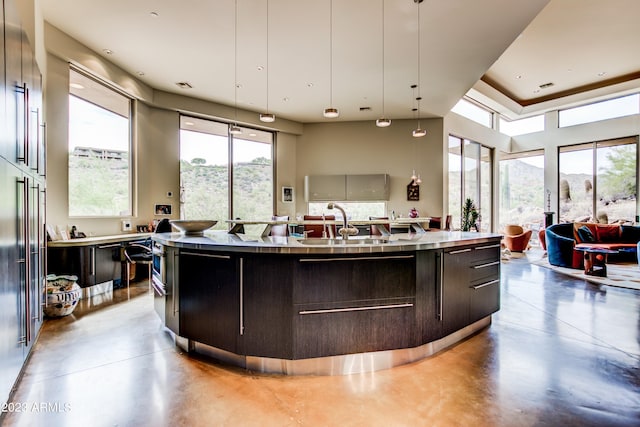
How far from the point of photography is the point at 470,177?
1006cm

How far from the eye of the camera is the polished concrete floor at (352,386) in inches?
69.9

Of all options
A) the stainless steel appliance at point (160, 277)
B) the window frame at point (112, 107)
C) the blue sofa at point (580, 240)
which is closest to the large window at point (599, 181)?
the blue sofa at point (580, 240)

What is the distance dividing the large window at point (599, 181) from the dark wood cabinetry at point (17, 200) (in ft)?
40.0

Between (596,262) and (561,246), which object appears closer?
(596,262)

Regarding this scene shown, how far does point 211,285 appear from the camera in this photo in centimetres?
235

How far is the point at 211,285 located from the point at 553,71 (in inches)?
374

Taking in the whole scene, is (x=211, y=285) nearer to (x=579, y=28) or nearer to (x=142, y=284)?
(x=142, y=284)

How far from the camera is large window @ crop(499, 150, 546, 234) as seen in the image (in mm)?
10711

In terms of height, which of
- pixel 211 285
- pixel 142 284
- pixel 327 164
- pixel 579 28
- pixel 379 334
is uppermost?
pixel 579 28

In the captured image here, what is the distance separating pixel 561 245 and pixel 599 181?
4537 mm

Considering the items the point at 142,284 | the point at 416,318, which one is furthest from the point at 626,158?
the point at 142,284

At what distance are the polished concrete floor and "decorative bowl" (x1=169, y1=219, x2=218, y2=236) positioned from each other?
3.35ft

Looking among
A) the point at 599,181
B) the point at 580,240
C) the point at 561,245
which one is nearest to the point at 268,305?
the point at 561,245

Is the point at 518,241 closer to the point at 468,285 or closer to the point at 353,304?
the point at 468,285
